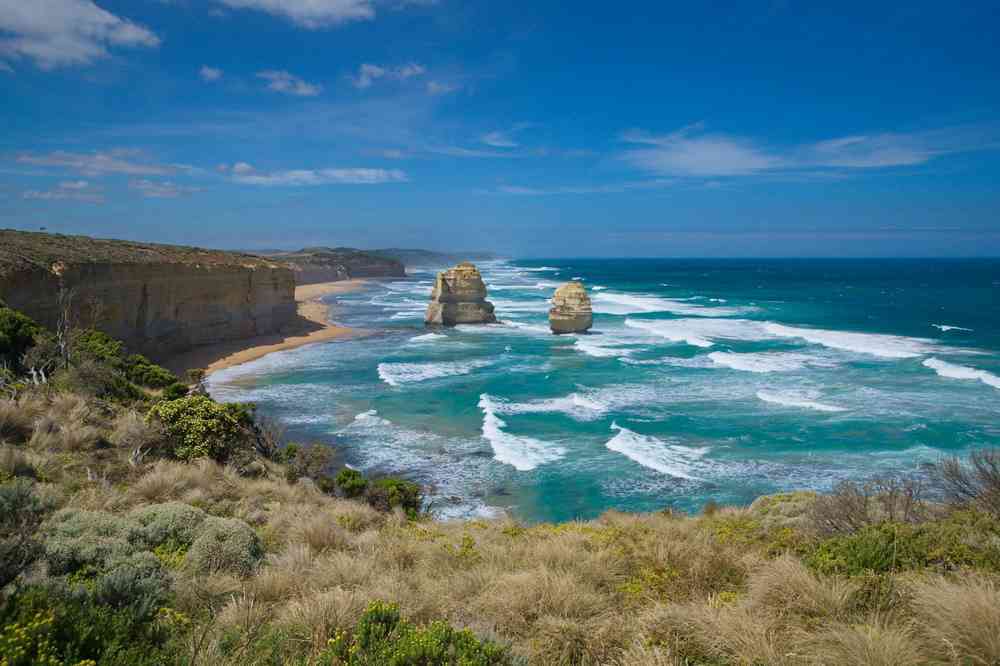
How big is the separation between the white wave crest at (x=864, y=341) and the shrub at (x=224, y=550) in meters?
37.0

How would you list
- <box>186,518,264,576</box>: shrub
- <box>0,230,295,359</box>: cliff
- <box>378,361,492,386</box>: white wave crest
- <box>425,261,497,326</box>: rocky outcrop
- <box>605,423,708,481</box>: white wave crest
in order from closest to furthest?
<box>186,518,264,576</box>: shrub
<box>605,423,708,481</box>: white wave crest
<box>0,230,295,359</box>: cliff
<box>378,361,492,386</box>: white wave crest
<box>425,261,497,326</box>: rocky outcrop

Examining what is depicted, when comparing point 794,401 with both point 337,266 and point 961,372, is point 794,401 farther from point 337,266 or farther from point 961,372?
point 337,266

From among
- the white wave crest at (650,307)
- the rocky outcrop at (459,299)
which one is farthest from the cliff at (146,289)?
the white wave crest at (650,307)

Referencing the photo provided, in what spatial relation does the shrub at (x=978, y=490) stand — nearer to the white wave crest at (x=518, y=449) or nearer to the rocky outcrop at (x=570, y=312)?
the white wave crest at (x=518, y=449)

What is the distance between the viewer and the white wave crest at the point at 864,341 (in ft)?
116

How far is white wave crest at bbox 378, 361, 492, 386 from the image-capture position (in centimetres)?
2916

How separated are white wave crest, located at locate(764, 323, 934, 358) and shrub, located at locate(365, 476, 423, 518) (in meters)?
31.5

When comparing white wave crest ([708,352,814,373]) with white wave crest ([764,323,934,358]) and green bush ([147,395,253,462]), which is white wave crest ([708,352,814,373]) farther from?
green bush ([147,395,253,462])

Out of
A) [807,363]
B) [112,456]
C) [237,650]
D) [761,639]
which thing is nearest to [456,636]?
[237,650]

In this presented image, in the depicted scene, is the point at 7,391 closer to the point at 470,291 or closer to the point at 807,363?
the point at 807,363

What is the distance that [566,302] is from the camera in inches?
1693

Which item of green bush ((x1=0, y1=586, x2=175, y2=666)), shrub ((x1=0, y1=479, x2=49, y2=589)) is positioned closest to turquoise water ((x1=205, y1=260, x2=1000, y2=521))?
shrub ((x1=0, y1=479, x2=49, y2=589))

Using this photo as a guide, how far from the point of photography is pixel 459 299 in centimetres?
4753

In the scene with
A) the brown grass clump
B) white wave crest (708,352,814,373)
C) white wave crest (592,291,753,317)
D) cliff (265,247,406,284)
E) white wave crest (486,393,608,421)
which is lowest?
white wave crest (486,393,608,421)
